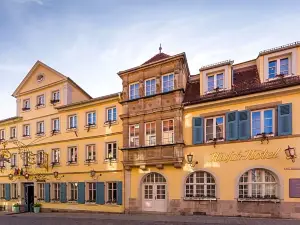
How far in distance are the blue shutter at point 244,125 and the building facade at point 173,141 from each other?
55 mm

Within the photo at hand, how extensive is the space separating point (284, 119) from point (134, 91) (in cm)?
1011

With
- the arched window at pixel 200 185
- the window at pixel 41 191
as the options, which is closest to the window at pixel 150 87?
the arched window at pixel 200 185

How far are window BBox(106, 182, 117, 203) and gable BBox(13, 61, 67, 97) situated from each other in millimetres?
9731

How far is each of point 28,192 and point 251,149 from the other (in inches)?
812

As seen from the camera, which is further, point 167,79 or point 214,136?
point 167,79

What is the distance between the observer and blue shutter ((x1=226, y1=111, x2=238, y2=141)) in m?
18.0

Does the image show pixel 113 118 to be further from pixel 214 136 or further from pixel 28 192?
pixel 28 192

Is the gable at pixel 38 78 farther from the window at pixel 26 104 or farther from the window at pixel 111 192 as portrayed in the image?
the window at pixel 111 192

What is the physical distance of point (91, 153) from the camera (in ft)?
81.5

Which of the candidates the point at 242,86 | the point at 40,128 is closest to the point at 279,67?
the point at 242,86

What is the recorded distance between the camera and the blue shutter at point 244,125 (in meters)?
17.7

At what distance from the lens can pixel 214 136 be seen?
746 inches

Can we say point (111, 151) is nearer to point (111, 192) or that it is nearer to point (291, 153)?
point (111, 192)

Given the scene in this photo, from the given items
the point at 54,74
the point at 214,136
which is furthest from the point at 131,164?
the point at 54,74
